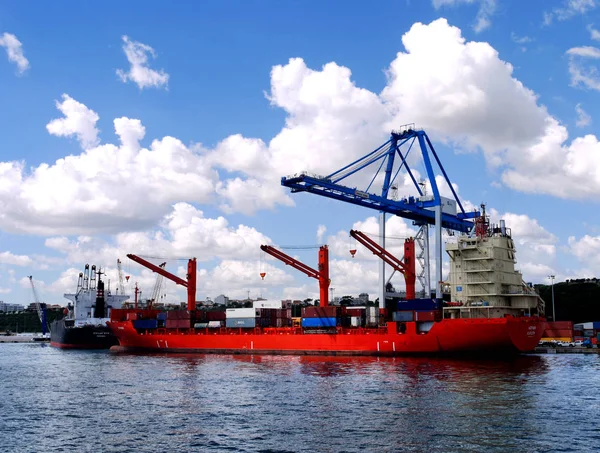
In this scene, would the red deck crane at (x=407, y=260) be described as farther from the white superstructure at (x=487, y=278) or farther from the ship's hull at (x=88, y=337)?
the ship's hull at (x=88, y=337)

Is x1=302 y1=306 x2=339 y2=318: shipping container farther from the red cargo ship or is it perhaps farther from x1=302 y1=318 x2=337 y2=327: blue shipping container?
x1=302 y1=318 x2=337 y2=327: blue shipping container

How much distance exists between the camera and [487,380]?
132 feet

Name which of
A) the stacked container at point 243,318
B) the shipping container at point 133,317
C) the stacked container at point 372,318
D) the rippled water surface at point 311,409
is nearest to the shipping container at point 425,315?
the stacked container at point 372,318

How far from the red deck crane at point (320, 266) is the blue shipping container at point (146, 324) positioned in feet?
64.9

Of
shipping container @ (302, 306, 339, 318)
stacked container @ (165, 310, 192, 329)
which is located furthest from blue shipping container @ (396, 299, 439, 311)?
stacked container @ (165, 310, 192, 329)

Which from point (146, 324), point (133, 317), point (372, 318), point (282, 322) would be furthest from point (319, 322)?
point (133, 317)

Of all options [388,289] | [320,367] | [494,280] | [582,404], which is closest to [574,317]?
[388,289]

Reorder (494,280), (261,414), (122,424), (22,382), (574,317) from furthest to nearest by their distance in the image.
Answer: (574,317), (494,280), (22,382), (261,414), (122,424)

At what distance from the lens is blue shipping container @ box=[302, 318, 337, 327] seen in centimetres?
6359

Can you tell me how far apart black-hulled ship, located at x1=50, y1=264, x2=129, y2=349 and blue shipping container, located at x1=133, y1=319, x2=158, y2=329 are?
10.9 m

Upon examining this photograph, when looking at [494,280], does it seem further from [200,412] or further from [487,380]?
[200,412]

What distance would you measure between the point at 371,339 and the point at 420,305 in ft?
19.9

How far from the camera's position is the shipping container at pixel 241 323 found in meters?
72.2

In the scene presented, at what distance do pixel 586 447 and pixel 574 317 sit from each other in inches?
4254
